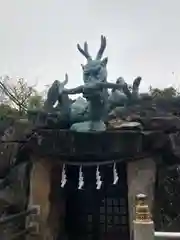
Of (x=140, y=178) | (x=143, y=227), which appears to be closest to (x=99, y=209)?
(x=140, y=178)

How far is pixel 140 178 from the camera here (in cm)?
782

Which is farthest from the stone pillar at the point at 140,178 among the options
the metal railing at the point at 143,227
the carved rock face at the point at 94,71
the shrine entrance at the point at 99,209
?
the metal railing at the point at 143,227

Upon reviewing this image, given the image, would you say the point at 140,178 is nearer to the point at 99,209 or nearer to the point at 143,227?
the point at 99,209

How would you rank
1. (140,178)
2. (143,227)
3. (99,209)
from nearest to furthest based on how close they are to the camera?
(143,227) → (140,178) → (99,209)

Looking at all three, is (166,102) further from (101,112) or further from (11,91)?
(11,91)

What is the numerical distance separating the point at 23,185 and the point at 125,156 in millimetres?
2193

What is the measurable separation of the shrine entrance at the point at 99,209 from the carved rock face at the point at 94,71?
6.30 feet

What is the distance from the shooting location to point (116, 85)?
796 cm

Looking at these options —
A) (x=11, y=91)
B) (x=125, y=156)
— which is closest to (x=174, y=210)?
(x=125, y=156)

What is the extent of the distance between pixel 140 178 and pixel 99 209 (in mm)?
1364

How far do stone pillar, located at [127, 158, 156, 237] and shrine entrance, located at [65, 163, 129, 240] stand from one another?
53 centimetres

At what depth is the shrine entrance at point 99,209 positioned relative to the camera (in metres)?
8.54

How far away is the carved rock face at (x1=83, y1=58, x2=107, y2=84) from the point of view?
8031 mm

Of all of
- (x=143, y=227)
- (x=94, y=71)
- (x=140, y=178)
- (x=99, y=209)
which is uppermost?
(x=94, y=71)
